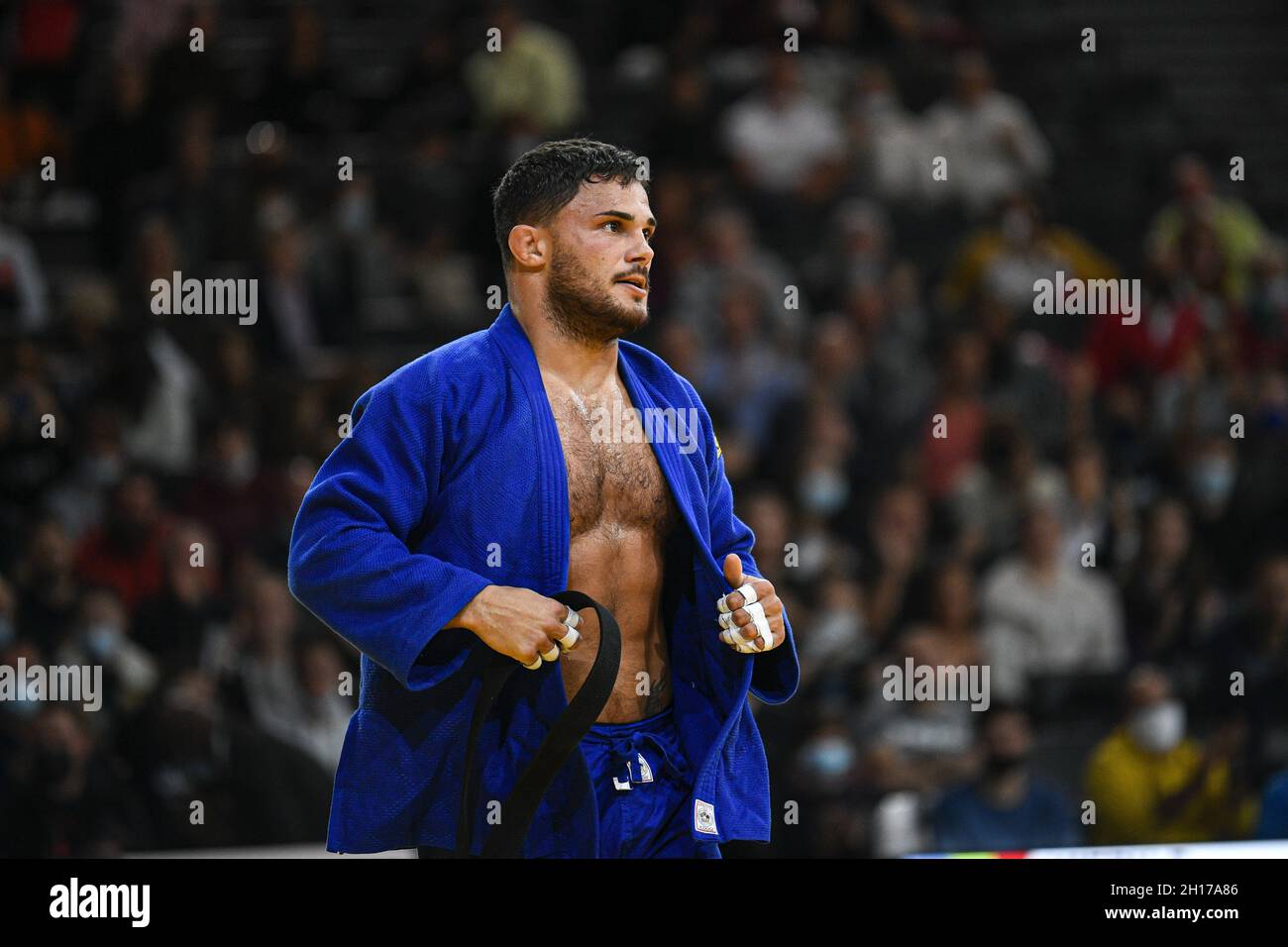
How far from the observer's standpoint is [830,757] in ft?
22.4

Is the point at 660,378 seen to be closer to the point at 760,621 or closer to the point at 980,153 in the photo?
the point at 760,621

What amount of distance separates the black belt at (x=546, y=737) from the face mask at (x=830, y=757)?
358cm

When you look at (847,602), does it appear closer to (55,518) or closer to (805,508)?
(805,508)

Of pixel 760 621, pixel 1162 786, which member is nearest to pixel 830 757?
pixel 1162 786

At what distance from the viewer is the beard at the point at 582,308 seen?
11.5ft

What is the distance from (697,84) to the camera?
9.16m

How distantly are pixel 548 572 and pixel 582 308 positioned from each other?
527mm

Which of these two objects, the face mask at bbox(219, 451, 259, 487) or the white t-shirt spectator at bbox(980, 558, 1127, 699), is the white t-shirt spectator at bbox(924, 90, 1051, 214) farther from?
the face mask at bbox(219, 451, 259, 487)

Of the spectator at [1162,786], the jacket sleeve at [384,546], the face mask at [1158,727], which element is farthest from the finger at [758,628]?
the face mask at [1158,727]

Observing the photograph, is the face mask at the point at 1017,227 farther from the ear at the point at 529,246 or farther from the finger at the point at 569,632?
the finger at the point at 569,632

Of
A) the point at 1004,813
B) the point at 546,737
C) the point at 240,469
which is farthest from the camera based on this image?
the point at 240,469

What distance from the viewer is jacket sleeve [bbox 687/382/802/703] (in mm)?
3562

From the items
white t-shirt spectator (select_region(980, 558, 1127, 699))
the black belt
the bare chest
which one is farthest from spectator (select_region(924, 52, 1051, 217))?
the black belt
